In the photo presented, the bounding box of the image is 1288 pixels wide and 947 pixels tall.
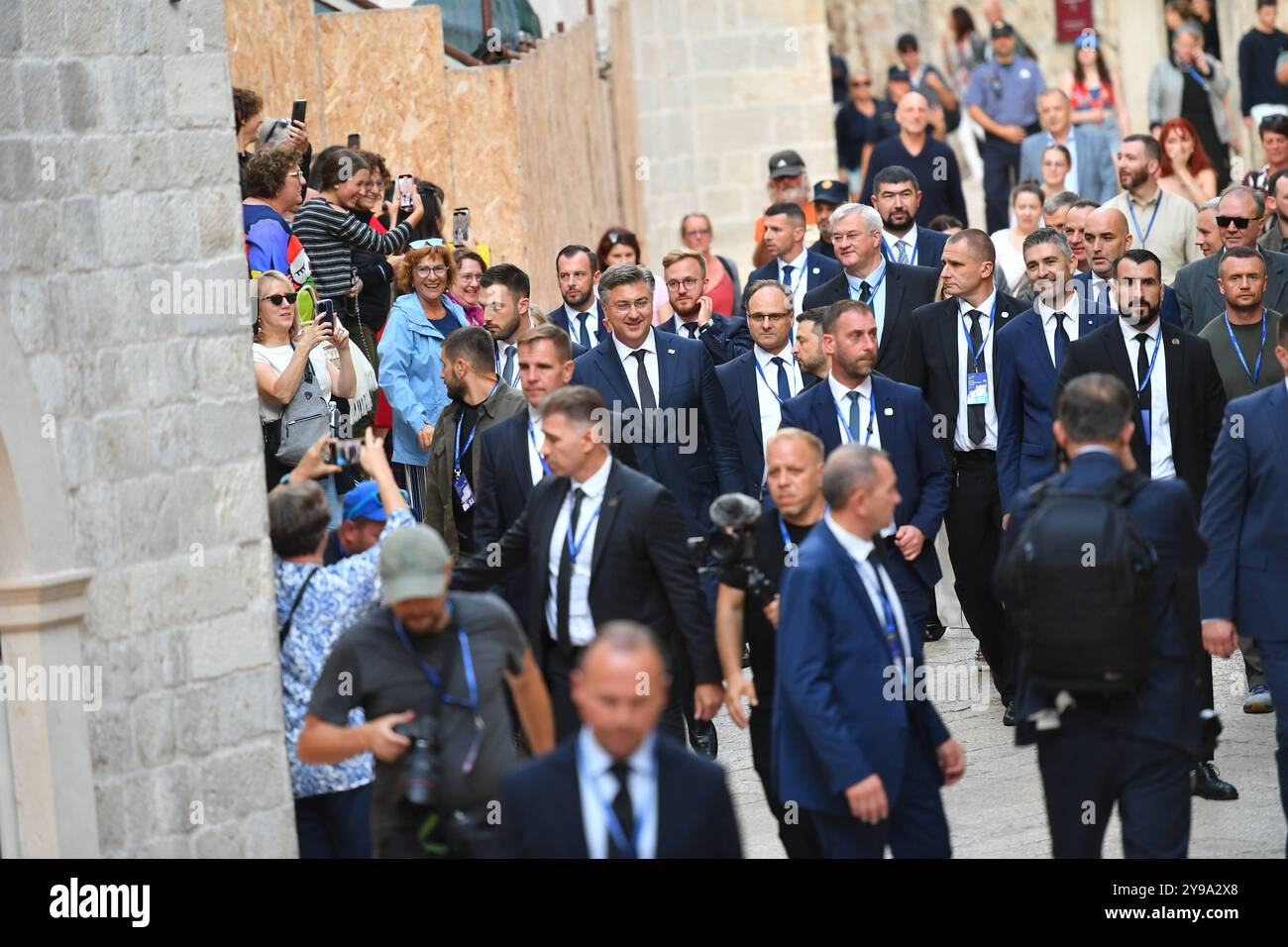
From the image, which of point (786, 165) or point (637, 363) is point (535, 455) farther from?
point (786, 165)

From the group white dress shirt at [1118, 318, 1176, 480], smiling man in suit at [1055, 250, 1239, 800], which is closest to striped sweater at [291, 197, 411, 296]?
smiling man in suit at [1055, 250, 1239, 800]

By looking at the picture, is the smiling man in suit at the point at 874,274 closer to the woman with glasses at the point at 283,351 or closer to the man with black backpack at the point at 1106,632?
the woman with glasses at the point at 283,351

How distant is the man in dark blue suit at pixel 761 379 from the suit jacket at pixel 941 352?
57 cm

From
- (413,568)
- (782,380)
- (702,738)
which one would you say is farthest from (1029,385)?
(413,568)

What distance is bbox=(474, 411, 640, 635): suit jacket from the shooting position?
9000 mm

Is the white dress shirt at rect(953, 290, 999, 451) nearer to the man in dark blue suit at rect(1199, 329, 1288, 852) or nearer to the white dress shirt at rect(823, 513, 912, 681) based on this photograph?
the man in dark blue suit at rect(1199, 329, 1288, 852)

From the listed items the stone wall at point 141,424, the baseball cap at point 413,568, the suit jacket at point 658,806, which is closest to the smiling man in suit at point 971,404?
the stone wall at point 141,424

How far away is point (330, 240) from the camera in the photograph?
457 inches

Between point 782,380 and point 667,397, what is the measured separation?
1.03m

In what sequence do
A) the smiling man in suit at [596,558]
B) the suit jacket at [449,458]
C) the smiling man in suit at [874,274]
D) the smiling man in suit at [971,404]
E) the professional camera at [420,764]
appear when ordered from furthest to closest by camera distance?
the smiling man in suit at [874,274]
the smiling man in suit at [971,404]
the suit jacket at [449,458]
the smiling man in suit at [596,558]
the professional camera at [420,764]

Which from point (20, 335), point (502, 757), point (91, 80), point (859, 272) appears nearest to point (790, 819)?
point (502, 757)

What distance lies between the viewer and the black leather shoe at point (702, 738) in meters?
10.2

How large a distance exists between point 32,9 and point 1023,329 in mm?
4939

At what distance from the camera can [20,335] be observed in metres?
7.82
